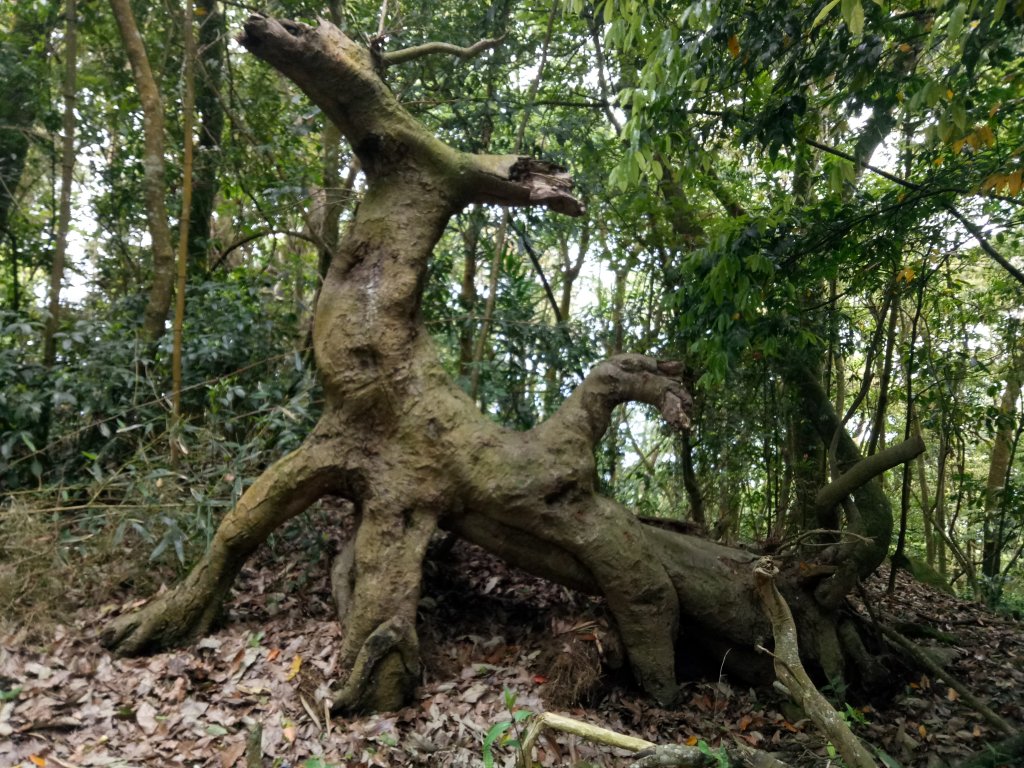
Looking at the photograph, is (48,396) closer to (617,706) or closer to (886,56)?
(617,706)

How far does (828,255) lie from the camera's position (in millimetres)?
5711

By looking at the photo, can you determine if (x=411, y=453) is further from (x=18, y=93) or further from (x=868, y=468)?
(x=18, y=93)

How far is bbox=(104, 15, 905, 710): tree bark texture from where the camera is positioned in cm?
448

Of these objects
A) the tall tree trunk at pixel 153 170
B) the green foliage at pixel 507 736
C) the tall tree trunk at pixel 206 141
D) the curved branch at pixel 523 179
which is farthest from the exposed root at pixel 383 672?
the tall tree trunk at pixel 206 141

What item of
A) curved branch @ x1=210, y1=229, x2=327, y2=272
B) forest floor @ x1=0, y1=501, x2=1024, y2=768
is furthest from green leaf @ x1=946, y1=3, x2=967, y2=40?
curved branch @ x1=210, y1=229, x2=327, y2=272

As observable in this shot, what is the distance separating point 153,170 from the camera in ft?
19.6

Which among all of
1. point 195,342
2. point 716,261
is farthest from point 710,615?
point 195,342

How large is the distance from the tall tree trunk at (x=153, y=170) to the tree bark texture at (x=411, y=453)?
2.07 metres

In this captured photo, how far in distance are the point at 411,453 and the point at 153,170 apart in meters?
3.45

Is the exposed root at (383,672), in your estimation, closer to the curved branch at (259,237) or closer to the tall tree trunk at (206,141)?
the curved branch at (259,237)

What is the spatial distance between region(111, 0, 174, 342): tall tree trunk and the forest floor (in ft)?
7.76

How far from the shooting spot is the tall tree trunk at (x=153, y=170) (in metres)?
5.84

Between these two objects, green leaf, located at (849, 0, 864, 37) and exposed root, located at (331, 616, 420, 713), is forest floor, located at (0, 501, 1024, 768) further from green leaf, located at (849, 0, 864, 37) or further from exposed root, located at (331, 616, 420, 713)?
green leaf, located at (849, 0, 864, 37)

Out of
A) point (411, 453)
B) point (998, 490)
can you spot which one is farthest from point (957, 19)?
point (998, 490)
